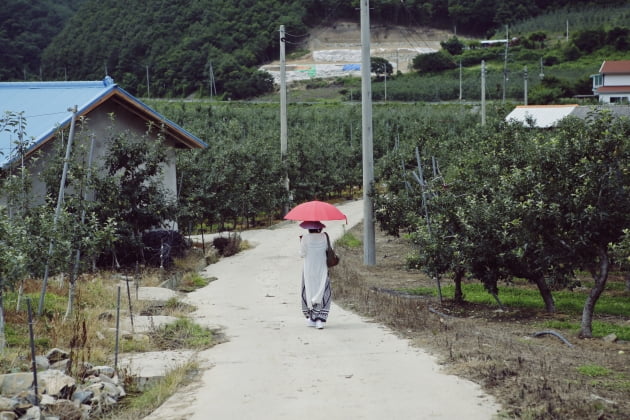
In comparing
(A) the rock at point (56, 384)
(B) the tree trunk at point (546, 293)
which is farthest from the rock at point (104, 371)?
(B) the tree trunk at point (546, 293)

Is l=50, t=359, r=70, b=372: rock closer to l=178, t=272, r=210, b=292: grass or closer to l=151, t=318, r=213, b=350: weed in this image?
l=151, t=318, r=213, b=350: weed

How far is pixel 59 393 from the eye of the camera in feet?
25.9

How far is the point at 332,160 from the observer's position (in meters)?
42.3

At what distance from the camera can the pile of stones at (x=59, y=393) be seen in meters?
7.39

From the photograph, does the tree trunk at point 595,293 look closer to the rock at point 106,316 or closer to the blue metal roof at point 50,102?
the rock at point 106,316

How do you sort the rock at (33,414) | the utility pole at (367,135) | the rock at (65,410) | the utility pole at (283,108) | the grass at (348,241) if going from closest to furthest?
the rock at (33,414) → the rock at (65,410) → the utility pole at (367,135) → the grass at (348,241) → the utility pole at (283,108)

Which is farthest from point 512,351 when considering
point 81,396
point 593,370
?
point 81,396

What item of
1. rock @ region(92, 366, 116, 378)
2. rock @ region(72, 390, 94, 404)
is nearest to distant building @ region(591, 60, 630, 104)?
rock @ region(92, 366, 116, 378)

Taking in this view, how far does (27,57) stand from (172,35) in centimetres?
1819

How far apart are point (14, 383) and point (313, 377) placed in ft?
10.3

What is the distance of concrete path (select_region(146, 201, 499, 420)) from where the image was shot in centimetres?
748

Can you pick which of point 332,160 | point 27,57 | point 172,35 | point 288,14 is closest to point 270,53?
point 288,14

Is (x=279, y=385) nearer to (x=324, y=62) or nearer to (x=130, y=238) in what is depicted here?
(x=130, y=238)

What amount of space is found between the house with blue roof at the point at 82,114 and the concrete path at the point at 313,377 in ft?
21.7
